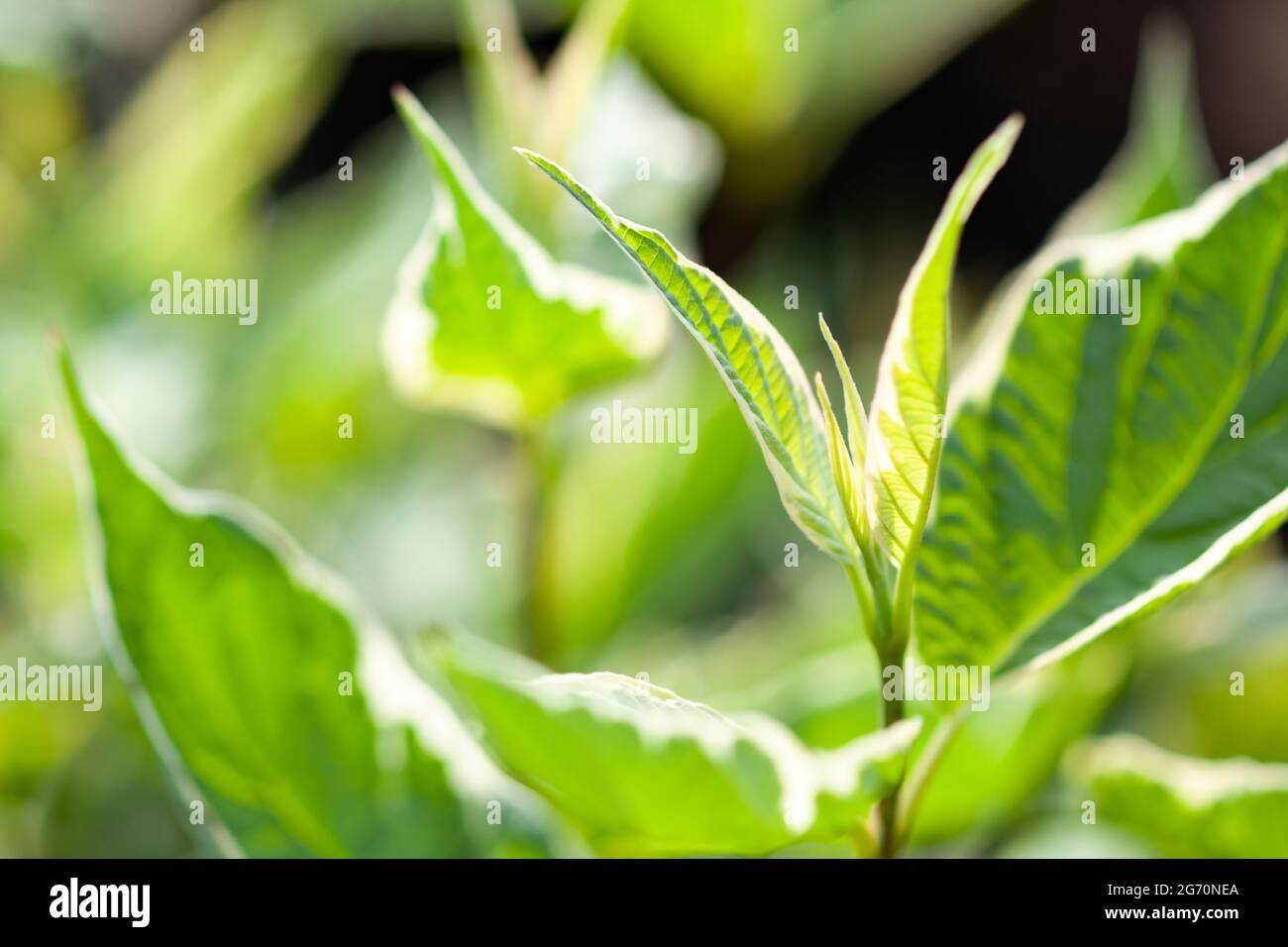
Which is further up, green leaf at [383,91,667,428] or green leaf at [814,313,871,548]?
green leaf at [383,91,667,428]

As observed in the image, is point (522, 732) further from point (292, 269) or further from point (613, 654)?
point (292, 269)

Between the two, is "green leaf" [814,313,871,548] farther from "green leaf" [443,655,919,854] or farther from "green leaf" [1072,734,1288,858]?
"green leaf" [1072,734,1288,858]

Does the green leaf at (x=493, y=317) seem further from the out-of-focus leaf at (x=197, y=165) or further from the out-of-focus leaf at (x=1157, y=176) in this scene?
the out-of-focus leaf at (x=197, y=165)

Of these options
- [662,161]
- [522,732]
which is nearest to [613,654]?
[662,161]

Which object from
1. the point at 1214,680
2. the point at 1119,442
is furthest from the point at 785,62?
the point at 1119,442

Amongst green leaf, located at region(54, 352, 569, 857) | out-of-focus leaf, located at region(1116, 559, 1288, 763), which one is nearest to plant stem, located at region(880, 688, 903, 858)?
green leaf, located at region(54, 352, 569, 857)

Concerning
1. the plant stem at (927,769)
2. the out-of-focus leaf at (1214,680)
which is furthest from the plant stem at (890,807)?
the out-of-focus leaf at (1214,680)
